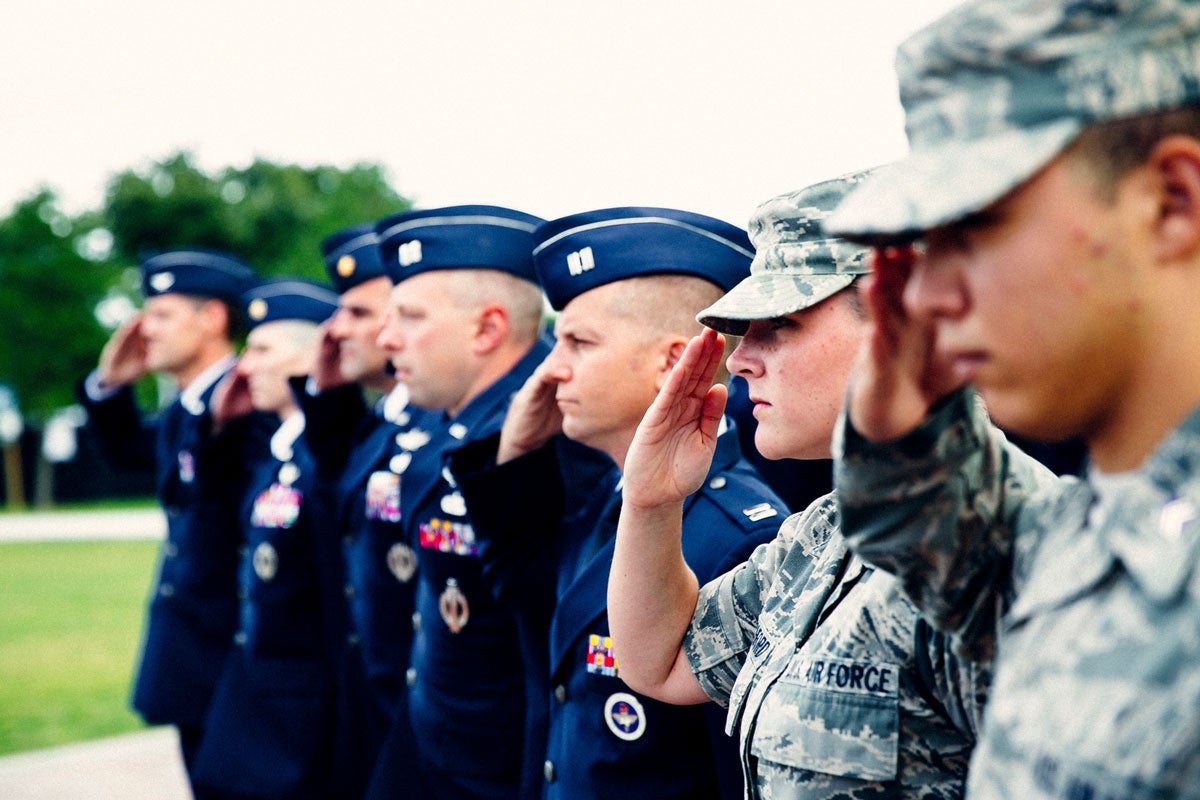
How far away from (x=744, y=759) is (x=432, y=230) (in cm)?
283

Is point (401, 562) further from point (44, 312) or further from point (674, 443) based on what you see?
point (44, 312)

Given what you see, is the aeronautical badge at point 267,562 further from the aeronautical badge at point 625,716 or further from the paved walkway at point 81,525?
the paved walkway at point 81,525

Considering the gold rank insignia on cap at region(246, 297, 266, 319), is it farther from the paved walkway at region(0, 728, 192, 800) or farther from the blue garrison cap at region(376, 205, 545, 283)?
the paved walkway at region(0, 728, 192, 800)

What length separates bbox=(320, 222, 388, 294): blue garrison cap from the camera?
5566 mm

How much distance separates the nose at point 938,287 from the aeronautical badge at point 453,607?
266 centimetres

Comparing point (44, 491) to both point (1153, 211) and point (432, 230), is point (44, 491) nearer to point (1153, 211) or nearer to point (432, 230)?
point (432, 230)

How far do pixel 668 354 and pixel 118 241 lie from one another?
130 ft

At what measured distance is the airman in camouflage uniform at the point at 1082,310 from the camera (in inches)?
46.6

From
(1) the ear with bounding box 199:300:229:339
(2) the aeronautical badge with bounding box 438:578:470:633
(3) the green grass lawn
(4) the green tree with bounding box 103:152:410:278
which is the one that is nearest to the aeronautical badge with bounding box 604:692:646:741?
(2) the aeronautical badge with bounding box 438:578:470:633

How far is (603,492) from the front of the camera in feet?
10.9

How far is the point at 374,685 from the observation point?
4793mm

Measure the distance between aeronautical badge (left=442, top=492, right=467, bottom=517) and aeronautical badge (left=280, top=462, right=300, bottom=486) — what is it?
1688 mm

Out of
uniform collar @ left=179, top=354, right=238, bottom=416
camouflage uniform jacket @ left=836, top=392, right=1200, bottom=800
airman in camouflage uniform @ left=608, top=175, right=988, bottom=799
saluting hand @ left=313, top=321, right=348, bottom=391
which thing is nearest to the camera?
camouflage uniform jacket @ left=836, top=392, right=1200, bottom=800

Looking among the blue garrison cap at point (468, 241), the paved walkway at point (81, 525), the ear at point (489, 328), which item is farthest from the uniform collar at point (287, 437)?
the paved walkway at point (81, 525)
